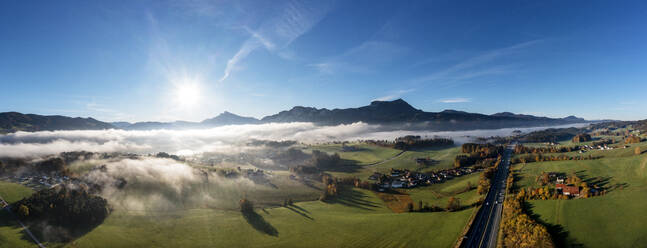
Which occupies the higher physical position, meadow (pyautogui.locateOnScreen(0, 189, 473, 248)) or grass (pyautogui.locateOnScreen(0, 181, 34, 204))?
grass (pyautogui.locateOnScreen(0, 181, 34, 204))

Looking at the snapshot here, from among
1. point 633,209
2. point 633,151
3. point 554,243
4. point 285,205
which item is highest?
point 633,151

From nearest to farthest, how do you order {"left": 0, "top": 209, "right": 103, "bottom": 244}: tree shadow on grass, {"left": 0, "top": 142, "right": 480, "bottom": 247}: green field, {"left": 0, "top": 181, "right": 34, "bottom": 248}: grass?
{"left": 0, "top": 142, "right": 480, "bottom": 247}: green field < {"left": 0, "top": 181, "right": 34, "bottom": 248}: grass < {"left": 0, "top": 209, "right": 103, "bottom": 244}: tree shadow on grass

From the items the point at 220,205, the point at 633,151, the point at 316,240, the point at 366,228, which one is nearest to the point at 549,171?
the point at 633,151

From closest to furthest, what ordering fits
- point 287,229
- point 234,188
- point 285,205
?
point 287,229 → point 285,205 → point 234,188

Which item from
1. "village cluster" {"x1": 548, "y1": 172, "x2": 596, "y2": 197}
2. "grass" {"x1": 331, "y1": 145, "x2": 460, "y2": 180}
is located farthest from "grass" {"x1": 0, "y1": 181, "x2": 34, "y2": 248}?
"village cluster" {"x1": 548, "y1": 172, "x2": 596, "y2": 197}

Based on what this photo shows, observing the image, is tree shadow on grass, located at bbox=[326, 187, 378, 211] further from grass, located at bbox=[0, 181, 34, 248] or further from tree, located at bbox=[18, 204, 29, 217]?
tree, located at bbox=[18, 204, 29, 217]

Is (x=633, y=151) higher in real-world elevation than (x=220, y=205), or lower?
higher

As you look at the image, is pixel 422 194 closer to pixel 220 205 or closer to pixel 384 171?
pixel 384 171

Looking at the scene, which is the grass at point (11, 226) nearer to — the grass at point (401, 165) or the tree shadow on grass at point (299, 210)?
the tree shadow on grass at point (299, 210)
